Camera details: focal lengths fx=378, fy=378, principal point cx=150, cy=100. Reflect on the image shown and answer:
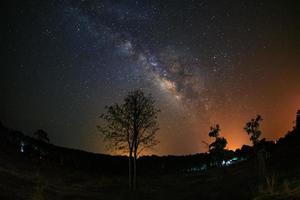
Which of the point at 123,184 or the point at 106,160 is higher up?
the point at 106,160

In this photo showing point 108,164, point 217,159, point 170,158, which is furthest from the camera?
point 170,158

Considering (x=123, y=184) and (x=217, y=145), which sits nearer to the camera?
(x=123, y=184)

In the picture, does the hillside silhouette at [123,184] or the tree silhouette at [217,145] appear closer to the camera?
the hillside silhouette at [123,184]

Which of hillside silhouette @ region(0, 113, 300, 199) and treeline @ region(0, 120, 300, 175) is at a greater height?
treeline @ region(0, 120, 300, 175)

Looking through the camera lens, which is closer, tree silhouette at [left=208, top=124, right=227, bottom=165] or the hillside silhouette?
the hillside silhouette

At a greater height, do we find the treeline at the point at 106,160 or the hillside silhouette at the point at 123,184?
the treeline at the point at 106,160

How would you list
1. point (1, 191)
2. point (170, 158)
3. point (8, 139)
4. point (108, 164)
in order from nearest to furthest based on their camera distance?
point (1, 191) < point (8, 139) < point (108, 164) < point (170, 158)

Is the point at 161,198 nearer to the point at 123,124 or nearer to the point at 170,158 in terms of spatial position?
the point at 123,124

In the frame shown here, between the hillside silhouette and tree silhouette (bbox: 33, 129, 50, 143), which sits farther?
tree silhouette (bbox: 33, 129, 50, 143)

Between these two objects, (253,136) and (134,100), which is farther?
(253,136)

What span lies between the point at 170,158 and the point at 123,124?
8013 centimetres

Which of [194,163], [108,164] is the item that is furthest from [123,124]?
[194,163]

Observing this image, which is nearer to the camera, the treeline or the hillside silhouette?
the hillside silhouette

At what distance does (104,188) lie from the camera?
52062mm
